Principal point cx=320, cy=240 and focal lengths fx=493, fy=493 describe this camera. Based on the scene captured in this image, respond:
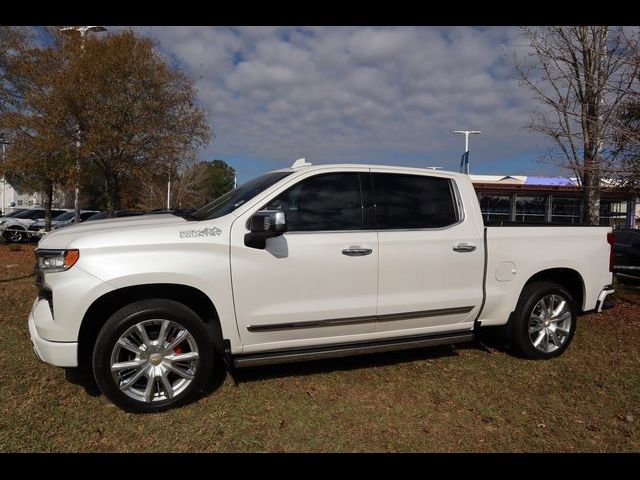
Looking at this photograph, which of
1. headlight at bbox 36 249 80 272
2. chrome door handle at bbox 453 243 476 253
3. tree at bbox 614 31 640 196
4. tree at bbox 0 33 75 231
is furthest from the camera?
tree at bbox 0 33 75 231

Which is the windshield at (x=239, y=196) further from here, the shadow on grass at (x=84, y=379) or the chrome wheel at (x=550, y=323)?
the chrome wheel at (x=550, y=323)

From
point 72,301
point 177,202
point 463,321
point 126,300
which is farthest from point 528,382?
point 177,202

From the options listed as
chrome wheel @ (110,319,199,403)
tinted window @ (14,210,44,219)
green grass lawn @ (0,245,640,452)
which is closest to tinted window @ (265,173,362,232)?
chrome wheel @ (110,319,199,403)

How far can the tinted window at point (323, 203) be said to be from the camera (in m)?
4.09

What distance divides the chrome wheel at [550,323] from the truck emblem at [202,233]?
128 inches

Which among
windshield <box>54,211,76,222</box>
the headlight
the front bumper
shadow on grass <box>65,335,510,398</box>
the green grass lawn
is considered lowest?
the green grass lawn

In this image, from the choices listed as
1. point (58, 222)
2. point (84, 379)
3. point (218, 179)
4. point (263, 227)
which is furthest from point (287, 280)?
point (218, 179)

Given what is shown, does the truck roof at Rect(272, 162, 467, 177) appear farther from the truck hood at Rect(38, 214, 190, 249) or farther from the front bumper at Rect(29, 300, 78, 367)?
the front bumper at Rect(29, 300, 78, 367)

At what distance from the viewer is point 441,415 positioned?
151 inches

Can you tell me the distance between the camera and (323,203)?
4.21 meters

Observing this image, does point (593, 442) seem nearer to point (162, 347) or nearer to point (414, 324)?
point (414, 324)

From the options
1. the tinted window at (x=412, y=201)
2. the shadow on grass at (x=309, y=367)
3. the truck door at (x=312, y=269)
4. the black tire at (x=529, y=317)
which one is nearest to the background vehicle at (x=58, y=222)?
the shadow on grass at (x=309, y=367)

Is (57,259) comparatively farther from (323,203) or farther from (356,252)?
(356,252)

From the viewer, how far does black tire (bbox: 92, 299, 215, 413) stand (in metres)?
3.57
